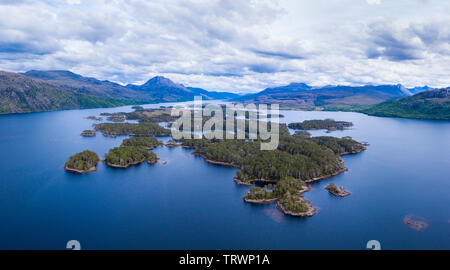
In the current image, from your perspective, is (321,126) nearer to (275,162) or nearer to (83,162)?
(275,162)

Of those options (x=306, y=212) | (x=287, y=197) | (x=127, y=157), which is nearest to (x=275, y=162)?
(x=287, y=197)

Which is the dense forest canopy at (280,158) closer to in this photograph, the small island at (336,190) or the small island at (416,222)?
the small island at (336,190)

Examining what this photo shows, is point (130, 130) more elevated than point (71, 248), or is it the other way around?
point (130, 130)

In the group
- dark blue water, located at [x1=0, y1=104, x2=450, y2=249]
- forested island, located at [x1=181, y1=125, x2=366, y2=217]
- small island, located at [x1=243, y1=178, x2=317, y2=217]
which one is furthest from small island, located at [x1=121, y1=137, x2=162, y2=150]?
small island, located at [x1=243, y1=178, x2=317, y2=217]

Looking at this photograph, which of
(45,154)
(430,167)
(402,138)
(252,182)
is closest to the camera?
(252,182)

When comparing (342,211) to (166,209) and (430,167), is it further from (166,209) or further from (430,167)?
(430,167)

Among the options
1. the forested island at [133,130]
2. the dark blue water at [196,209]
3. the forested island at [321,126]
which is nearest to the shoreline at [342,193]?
the dark blue water at [196,209]

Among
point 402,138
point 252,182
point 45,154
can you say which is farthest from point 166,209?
point 402,138
